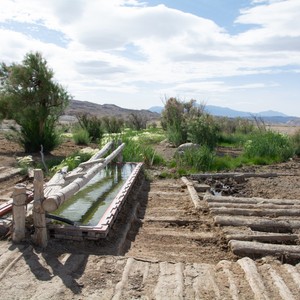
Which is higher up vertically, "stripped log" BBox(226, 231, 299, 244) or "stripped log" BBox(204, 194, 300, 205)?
"stripped log" BBox(204, 194, 300, 205)

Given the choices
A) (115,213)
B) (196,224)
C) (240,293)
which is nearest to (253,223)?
(196,224)

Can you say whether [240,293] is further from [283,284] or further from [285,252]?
[285,252]

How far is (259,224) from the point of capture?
5.40 m

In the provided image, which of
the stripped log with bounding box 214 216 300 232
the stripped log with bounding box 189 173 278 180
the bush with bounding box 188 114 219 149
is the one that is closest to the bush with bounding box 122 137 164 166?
the stripped log with bounding box 189 173 278 180

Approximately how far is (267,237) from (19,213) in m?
2.85

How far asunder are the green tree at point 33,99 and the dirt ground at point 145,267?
283 inches

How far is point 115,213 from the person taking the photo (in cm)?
499

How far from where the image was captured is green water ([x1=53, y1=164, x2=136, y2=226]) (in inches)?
219

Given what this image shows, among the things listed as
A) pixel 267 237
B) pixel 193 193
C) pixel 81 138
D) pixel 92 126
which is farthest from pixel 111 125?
pixel 267 237

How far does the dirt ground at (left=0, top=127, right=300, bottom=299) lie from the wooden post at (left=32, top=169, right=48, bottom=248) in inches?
4.1

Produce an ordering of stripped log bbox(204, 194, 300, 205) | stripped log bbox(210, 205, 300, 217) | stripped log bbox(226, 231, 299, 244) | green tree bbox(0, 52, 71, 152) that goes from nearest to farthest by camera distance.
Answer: stripped log bbox(226, 231, 299, 244)
stripped log bbox(210, 205, 300, 217)
stripped log bbox(204, 194, 300, 205)
green tree bbox(0, 52, 71, 152)

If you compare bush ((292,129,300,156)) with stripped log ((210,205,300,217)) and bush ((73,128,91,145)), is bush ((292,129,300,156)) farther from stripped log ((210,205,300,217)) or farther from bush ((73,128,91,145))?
stripped log ((210,205,300,217))

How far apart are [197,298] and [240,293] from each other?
37cm

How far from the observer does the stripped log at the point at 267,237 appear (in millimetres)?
4844
